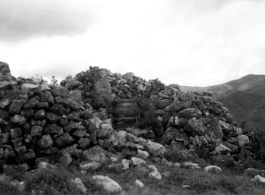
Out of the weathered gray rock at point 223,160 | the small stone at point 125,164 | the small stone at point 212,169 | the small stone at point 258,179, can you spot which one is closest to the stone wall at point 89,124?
the weathered gray rock at point 223,160

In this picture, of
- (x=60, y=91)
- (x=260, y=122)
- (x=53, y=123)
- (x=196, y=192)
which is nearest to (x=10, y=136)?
(x=53, y=123)

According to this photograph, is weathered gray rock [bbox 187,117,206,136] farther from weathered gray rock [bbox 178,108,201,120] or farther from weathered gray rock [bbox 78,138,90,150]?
weathered gray rock [bbox 78,138,90,150]

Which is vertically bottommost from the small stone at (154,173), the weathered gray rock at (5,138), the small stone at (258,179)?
the small stone at (258,179)

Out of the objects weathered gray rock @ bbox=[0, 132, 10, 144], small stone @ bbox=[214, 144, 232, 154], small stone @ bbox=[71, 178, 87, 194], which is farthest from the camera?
small stone @ bbox=[214, 144, 232, 154]

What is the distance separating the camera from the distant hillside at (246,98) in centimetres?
3738

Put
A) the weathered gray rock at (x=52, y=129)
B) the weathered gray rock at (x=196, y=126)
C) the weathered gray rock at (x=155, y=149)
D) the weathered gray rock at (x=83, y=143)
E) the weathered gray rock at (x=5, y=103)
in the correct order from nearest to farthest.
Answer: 1. the weathered gray rock at (x=5, y=103)
2. the weathered gray rock at (x=52, y=129)
3. the weathered gray rock at (x=83, y=143)
4. the weathered gray rock at (x=155, y=149)
5. the weathered gray rock at (x=196, y=126)

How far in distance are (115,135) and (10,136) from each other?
600cm

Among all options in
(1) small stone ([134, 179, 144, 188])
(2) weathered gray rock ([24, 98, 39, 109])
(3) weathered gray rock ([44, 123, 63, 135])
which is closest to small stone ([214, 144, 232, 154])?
(1) small stone ([134, 179, 144, 188])

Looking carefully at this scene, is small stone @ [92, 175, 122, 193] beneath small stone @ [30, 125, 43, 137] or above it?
beneath

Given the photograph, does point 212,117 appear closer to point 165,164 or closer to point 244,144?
point 244,144

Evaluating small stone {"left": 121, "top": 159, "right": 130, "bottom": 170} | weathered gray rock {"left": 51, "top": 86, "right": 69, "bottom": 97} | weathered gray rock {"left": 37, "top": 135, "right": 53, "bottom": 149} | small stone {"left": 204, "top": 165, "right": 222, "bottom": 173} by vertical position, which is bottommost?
small stone {"left": 204, "top": 165, "right": 222, "bottom": 173}

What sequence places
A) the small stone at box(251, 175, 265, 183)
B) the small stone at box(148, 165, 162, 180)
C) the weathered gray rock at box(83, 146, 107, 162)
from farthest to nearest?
1. the weathered gray rock at box(83, 146, 107, 162)
2. the small stone at box(251, 175, 265, 183)
3. the small stone at box(148, 165, 162, 180)

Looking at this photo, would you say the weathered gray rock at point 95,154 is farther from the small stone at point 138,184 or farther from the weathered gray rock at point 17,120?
the weathered gray rock at point 17,120

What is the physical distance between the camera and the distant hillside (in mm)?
37375
